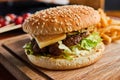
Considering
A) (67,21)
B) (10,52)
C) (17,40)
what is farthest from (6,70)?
(67,21)

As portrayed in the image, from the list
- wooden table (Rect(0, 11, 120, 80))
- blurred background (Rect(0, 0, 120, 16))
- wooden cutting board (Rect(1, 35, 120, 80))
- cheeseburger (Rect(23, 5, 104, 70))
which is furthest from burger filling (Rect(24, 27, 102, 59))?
blurred background (Rect(0, 0, 120, 16))

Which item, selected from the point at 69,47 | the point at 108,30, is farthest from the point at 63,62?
the point at 108,30

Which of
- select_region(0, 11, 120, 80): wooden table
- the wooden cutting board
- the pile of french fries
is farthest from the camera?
the pile of french fries

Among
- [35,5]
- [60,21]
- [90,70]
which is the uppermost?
[60,21]

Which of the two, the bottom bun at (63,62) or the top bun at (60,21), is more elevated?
the top bun at (60,21)

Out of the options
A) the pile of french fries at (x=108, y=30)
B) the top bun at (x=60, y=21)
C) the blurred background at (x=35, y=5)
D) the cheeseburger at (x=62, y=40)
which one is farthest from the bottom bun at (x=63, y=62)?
the blurred background at (x=35, y=5)

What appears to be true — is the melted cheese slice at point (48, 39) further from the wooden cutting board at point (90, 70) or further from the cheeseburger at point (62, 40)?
the wooden cutting board at point (90, 70)

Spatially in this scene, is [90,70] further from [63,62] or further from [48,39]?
[48,39]

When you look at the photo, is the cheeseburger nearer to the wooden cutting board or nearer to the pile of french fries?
the wooden cutting board
